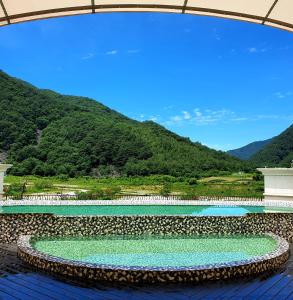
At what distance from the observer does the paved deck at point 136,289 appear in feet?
13.2

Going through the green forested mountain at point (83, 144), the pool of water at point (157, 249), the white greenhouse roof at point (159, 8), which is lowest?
the pool of water at point (157, 249)

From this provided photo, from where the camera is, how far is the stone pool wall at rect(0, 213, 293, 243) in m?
9.17

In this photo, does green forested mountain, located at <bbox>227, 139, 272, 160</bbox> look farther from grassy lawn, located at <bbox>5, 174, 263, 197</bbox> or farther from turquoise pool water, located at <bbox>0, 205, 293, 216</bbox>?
turquoise pool water, located at <bbox>0, 205, 293, 216</bbox>

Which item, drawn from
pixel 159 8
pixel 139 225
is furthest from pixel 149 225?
pixel 159 8

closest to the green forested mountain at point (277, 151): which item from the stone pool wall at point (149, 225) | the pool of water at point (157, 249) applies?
the stone pool wall at point (149, 225)

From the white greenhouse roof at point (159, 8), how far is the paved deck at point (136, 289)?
115 inches

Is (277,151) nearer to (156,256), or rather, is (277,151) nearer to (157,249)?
(157,249)

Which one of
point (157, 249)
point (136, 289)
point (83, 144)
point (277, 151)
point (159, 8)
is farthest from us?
point (277, 151)

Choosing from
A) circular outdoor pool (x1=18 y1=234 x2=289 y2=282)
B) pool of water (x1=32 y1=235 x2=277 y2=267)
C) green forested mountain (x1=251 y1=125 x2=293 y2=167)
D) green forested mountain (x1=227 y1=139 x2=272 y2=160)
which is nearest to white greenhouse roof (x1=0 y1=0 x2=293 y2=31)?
circular outdoor pool (x1=18 y1=234 x2=289 y2=282)

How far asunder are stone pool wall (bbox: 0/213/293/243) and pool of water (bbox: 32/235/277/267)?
1.11 feet

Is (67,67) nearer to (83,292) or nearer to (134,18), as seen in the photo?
(134,18)

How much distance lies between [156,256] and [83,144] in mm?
33472

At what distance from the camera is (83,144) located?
39656 millimetres

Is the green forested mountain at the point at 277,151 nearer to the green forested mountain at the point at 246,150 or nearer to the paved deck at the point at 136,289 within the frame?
the paved deck at the point at 136,289
